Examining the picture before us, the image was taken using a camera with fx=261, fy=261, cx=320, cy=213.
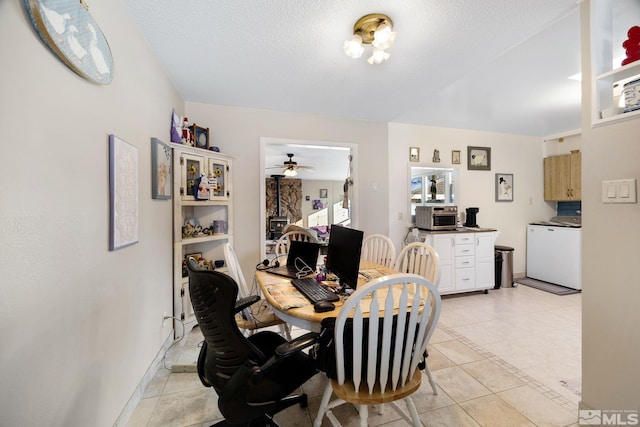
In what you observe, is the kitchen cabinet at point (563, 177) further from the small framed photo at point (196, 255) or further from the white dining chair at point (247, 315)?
the small framed photo at point (196, 255)

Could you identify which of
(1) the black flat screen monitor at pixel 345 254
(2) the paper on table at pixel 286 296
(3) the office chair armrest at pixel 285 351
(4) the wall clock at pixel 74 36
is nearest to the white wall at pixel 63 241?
(4) the wall clock at pixel 74 36

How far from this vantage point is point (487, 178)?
14.2 ft

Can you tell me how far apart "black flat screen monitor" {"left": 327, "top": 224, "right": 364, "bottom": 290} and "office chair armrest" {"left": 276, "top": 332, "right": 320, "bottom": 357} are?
410 millimetres

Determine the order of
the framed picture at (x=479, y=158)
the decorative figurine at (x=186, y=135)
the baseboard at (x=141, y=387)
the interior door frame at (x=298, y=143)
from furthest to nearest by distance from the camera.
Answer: the framed picture at (x=479, y=158), the interior door frame at (x=298, y=143), the decorative figurine at (x=186, y=135), the baseboard at (x=141, y=387)

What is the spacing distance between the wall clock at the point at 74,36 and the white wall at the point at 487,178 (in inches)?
131

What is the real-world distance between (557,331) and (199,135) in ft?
13.6

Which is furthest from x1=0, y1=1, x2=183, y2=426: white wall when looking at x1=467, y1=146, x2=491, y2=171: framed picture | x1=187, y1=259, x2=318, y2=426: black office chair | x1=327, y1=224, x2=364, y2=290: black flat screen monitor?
x1=467, y1=146, x2=491, y2=171: framed picture

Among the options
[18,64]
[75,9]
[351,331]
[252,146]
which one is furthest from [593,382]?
[252,146]

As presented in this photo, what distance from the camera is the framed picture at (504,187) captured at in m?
4.38

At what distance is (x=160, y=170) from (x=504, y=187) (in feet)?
16.3

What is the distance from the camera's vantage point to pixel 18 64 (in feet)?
2.62

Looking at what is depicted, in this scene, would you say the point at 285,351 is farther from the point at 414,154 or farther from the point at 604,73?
the point at 414,154

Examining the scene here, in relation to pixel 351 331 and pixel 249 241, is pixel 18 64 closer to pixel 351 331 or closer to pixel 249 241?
pixel 351 331

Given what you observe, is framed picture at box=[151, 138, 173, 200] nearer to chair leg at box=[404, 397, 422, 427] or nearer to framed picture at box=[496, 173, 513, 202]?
chair leg at box=[404, 397, 422, 427]
